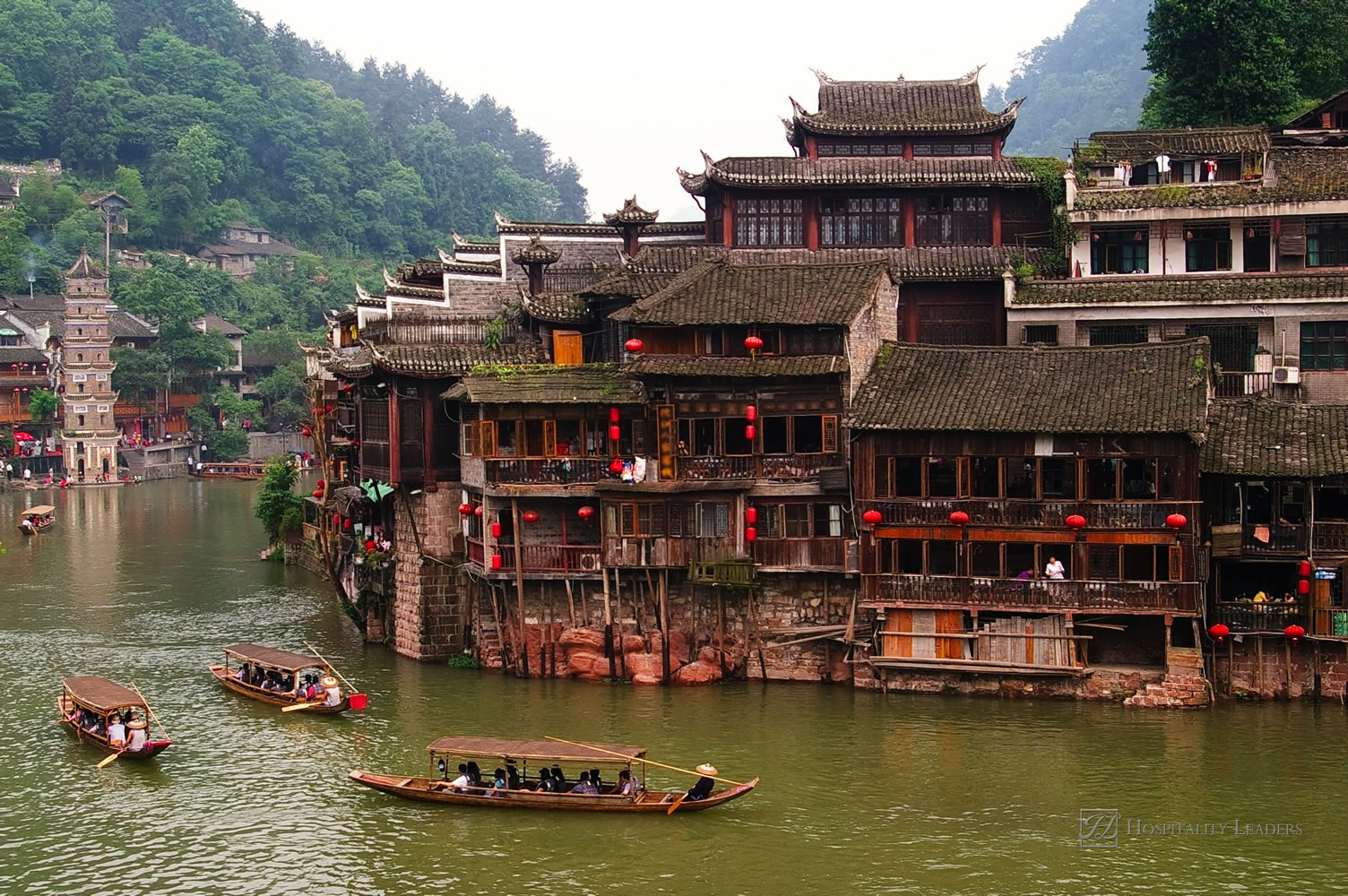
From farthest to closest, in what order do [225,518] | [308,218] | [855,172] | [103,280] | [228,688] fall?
1. [308,218]
2. [103,280]
3. [225,518]
4. [855,172]
5. [228,688]

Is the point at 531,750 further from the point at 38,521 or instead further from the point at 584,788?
the point at 38,521

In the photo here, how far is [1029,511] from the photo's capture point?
37531 millimetres

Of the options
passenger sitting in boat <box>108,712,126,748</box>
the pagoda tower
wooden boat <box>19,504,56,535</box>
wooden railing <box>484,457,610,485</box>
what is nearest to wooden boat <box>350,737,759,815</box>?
passenger sitting in boat <box>108,712,126,748</box>

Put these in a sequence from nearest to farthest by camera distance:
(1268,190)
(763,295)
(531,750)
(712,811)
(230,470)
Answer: (712,811)
(531,750)
(763,295)
(1268,190)
(230,470)

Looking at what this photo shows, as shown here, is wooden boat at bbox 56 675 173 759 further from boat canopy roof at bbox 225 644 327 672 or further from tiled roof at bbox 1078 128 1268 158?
tiled roof at bbox 1078 128 1268 158

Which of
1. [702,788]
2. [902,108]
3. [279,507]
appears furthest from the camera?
[279,507]

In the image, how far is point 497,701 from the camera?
39.5 metres

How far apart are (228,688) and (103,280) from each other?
78571 millimetres

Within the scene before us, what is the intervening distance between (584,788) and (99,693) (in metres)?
13.4

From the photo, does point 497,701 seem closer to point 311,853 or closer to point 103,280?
point 311,853

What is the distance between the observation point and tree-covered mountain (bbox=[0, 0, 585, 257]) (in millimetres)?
154250

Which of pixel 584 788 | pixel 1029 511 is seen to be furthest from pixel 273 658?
pixel 1029 511

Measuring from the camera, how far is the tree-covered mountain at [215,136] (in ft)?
506

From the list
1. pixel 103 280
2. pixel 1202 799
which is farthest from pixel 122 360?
pixel 1202 799
